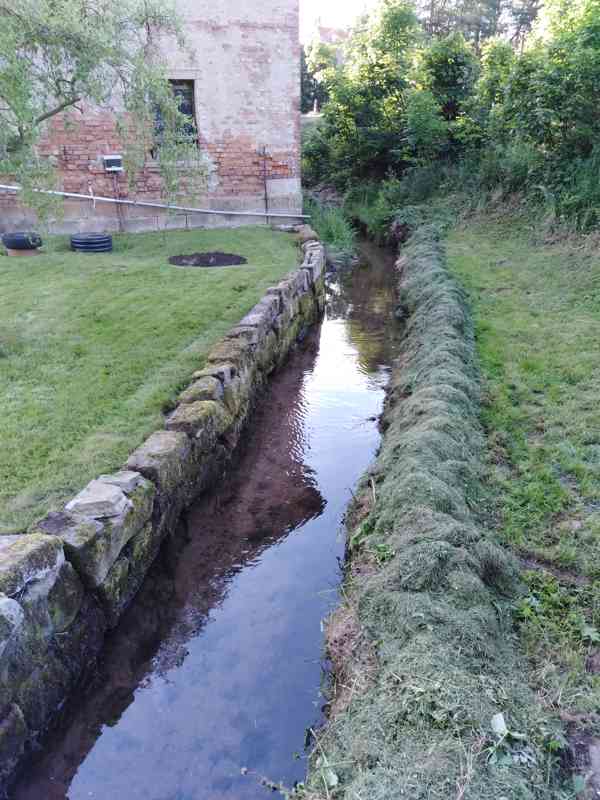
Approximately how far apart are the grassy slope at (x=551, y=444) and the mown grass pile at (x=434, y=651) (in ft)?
0.59

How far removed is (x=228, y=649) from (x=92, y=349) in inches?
144

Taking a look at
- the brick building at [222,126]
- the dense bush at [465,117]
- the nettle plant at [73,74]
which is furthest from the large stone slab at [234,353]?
the brick building at [222,126]

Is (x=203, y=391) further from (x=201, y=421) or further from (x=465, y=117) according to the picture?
(x=465, y=117)

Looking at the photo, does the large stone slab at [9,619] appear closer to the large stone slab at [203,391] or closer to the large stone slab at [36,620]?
the large stone slab at [36,620]

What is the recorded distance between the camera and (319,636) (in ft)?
11.2

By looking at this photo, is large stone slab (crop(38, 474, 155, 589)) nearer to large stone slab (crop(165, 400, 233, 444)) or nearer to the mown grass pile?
large stone slab (crop(165, 400, 233, 444))

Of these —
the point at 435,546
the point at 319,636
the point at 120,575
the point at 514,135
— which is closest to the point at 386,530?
the point at 435,546

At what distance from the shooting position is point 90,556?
3.08 m

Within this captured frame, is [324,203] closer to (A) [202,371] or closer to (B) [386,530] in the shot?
(A) [202,371]

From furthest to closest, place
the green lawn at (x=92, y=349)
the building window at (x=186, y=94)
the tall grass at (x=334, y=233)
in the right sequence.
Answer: the tall grass at (x=334, y=233) < the building window at (x=186, y=94) < the green lawn at (x=92, y=349)

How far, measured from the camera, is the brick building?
1166 centimetres

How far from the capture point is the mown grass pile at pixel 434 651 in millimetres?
1917

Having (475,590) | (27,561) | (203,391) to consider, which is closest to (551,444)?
(475,590)

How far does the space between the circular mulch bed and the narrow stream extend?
16.0ft
